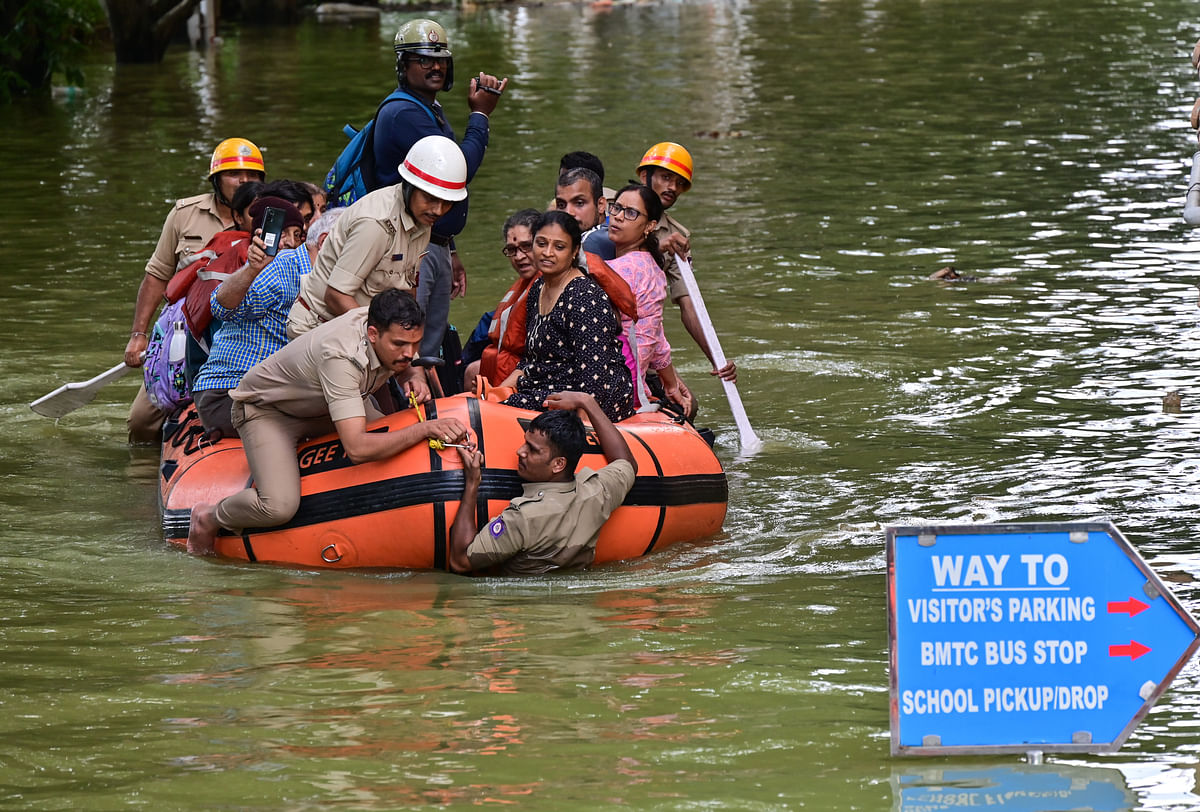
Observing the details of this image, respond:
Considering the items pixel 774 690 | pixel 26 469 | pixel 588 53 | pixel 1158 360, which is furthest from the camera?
pixel 588 53

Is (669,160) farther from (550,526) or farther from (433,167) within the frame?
(550,526)

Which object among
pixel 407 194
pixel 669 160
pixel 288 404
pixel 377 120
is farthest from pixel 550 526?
pixel 669 160

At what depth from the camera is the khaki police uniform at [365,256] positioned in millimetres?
7406

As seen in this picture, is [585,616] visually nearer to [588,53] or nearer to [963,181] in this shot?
[963,181]

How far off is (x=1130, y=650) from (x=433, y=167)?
378 centimetres

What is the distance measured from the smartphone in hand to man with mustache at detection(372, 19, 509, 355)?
33.6 inches

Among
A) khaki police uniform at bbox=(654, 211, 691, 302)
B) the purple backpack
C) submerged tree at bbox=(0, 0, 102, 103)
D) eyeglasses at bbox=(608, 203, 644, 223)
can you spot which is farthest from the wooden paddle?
submerged tree at bbox=(0, 0, 102, 103)

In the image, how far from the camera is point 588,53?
113 ft

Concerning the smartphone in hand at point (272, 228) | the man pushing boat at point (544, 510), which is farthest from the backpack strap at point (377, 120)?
the man pushing boat at point (544, 510)

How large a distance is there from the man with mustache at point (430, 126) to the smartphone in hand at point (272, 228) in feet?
2.80

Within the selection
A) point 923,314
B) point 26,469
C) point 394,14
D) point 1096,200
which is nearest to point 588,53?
point 394,14

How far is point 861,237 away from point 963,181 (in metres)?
3.11

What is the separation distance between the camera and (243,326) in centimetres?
794

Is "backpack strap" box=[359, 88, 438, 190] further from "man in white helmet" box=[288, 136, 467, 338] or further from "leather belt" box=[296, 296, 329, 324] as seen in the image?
"leather belt" box=[296, 296, 329, 324]
